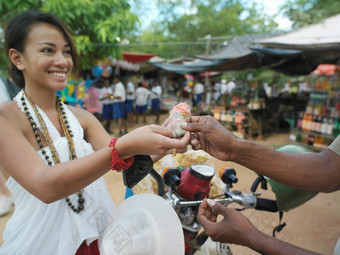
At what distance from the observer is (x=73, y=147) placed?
4.02ft

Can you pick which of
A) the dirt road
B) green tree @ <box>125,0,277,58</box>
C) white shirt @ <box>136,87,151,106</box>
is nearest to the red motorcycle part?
the dirt road

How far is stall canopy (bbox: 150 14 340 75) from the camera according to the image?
13.8 ft

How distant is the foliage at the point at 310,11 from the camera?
905 cm

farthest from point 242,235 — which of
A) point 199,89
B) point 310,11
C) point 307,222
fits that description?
point 310,11

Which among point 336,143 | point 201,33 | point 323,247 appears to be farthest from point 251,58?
point 201,33

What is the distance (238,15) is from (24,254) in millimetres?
29167

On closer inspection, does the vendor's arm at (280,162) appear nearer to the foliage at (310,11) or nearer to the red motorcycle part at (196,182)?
the red motorcycle part at (196,182)

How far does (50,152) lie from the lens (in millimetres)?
1155

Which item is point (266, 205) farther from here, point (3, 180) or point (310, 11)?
point (310, 11)

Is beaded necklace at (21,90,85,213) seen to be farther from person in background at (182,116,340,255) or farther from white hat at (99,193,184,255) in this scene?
person in background at (182,116,340,255)

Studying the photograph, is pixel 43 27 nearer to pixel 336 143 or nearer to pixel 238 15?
pixel 336 143

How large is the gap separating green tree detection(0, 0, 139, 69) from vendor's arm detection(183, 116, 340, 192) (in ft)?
13.7

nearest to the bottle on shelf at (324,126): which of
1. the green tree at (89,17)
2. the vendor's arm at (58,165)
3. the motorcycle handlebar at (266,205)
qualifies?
the motorcycle handlebar at (266,205)

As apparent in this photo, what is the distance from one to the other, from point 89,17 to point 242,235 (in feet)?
17.4
